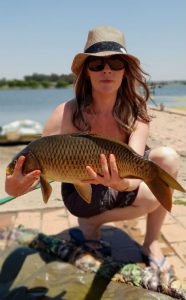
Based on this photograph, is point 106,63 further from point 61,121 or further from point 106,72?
point 61,121

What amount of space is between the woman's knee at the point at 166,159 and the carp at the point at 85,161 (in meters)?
0.73

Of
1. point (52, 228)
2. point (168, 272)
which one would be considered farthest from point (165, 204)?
point (52, 228)

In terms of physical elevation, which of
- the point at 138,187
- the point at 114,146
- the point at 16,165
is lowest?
the point at 138,187

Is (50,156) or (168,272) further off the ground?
(50,156)

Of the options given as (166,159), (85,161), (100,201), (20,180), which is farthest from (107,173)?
(166,159)

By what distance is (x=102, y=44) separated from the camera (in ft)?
8.79

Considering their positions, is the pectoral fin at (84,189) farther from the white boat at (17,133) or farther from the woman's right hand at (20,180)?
the white boat at (17,133)

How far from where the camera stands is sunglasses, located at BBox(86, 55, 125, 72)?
104 inches

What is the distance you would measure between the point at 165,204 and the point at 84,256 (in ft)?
2.78

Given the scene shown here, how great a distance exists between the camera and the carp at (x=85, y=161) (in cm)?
212

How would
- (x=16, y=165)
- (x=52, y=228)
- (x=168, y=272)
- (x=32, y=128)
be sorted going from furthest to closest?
(x=32, y=128)
(x=52, y=228)
(x=168, y=272)
(x=16, y=165)

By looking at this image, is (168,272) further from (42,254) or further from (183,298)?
(42,254)

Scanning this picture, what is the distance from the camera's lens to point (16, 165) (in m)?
2.27

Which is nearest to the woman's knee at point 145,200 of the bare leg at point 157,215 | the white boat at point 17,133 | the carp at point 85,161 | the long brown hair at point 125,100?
the bare leg at point 157,215
